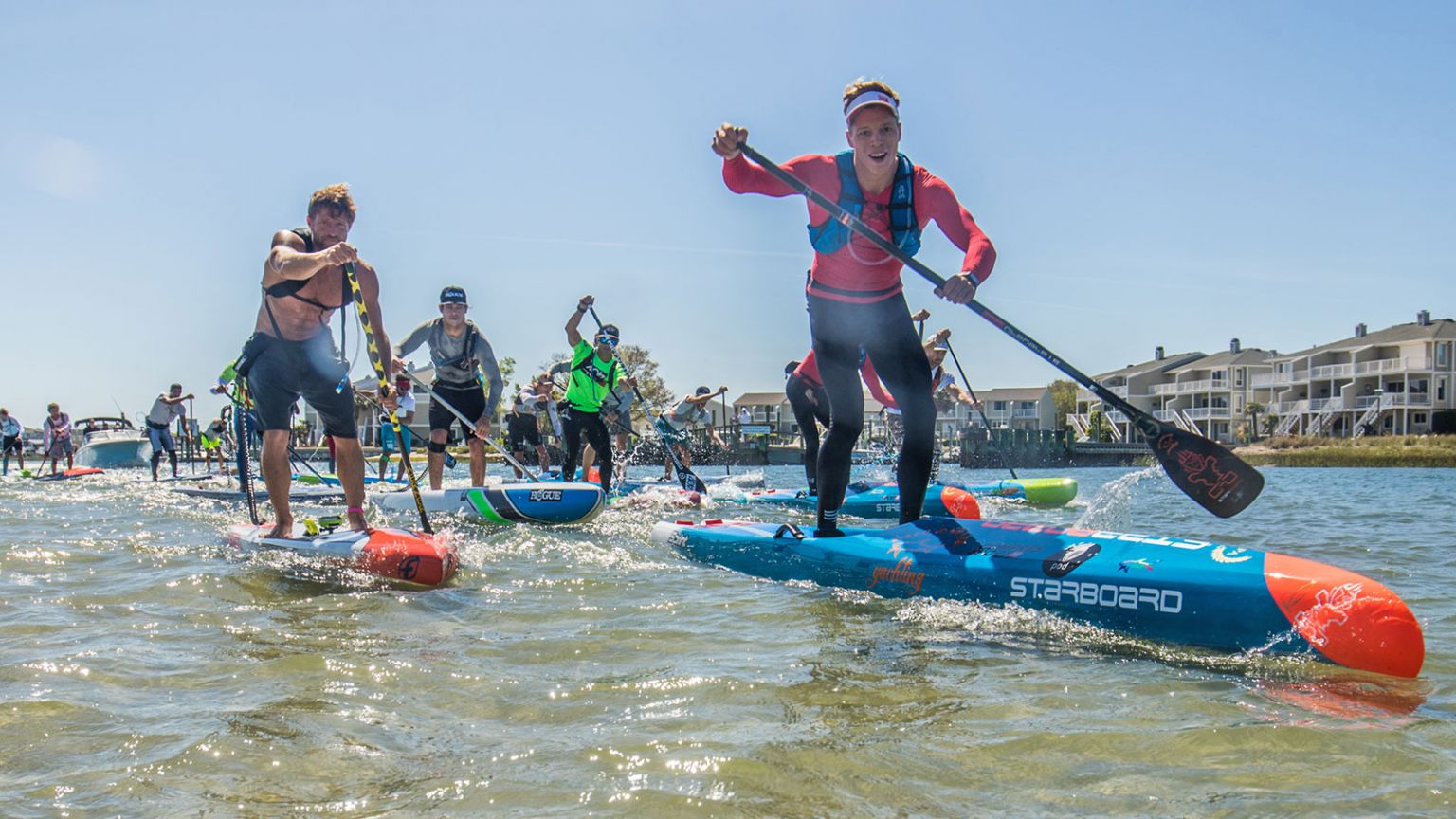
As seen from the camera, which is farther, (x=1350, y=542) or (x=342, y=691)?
(x=1350, y=542)

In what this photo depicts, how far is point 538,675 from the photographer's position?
9.97 feet

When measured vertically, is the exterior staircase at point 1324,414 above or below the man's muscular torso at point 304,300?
above

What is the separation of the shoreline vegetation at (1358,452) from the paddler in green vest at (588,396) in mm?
38065

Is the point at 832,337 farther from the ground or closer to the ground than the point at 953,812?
farther from the ground

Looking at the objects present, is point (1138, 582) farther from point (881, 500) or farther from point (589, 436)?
point (589, 436)

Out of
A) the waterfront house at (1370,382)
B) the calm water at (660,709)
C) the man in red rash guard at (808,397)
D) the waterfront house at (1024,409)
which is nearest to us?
the calm water at (660,709)

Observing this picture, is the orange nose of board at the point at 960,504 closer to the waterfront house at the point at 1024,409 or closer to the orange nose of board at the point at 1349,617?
the orange nose of board at the point at 1349,617

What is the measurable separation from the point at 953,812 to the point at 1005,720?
641 millimetres

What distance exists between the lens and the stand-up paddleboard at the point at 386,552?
4.78 meters

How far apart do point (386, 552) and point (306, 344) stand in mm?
1394

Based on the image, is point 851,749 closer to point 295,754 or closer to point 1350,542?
point 295,754

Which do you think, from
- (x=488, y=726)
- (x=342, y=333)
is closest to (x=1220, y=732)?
(x=488, y=726)

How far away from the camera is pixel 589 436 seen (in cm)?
1037

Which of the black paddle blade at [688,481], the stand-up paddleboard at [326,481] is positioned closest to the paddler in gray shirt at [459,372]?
the stand-up paddleboard at [326,481]
